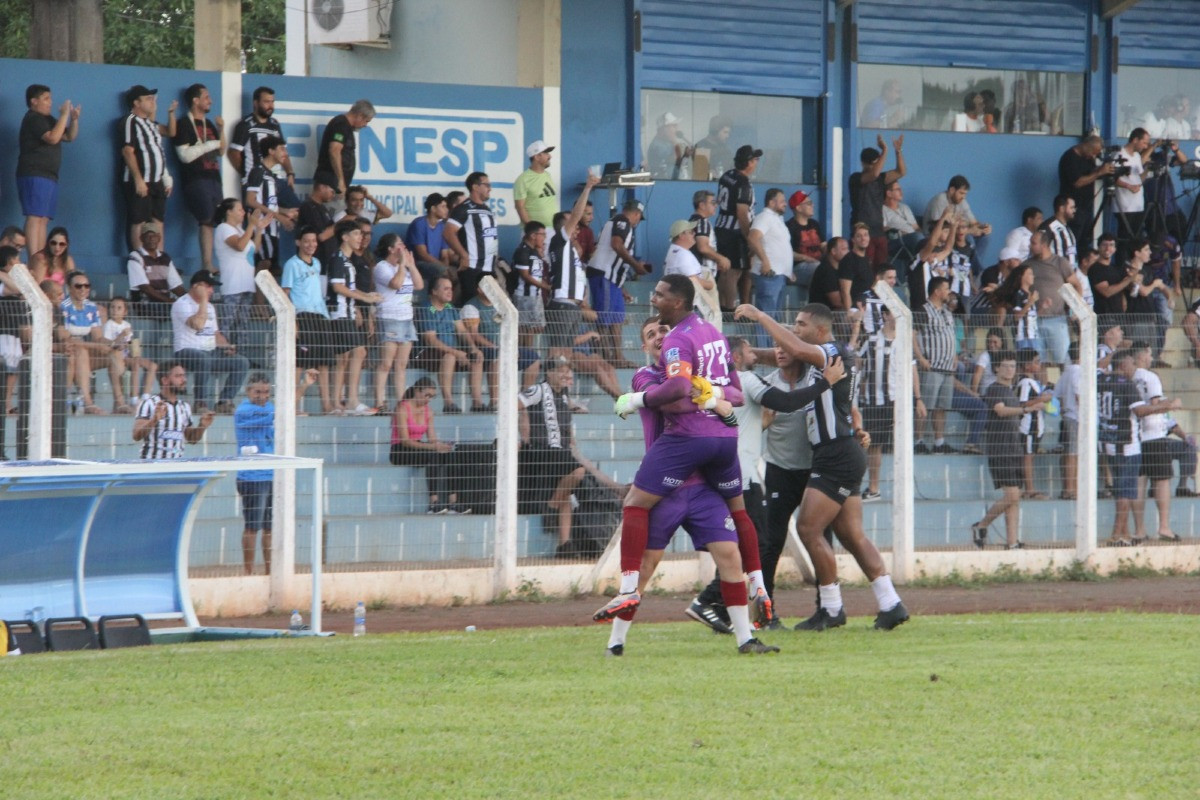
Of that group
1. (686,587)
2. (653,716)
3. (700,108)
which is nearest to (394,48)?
(700,108)

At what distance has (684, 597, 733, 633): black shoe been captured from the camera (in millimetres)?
11148

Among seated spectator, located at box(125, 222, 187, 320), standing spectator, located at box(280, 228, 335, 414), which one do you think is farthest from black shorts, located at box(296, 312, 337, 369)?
seated spectator, located at box(125, 222, 187, 320)

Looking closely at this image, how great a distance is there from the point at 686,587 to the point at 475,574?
2129 millimetres

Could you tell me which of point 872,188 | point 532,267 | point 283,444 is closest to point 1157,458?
point 872,188

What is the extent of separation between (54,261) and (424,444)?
3956 millimetres

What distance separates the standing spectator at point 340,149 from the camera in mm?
18922

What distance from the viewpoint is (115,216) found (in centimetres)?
1881

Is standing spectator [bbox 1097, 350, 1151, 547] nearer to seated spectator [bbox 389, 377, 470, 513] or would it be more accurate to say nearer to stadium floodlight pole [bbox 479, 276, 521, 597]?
stadium floodlight pole [bbox 479, 276, 521, 597]

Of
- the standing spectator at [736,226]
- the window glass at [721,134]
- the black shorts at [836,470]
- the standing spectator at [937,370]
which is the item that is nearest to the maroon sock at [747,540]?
the black shorts at [836,470]

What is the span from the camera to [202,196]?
60.4ft

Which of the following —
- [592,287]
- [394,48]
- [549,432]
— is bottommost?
[549,432]

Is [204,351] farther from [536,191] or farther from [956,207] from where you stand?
[956,207]

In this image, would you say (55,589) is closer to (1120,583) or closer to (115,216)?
(115,216)

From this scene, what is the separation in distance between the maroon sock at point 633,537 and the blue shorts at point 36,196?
9504mm
